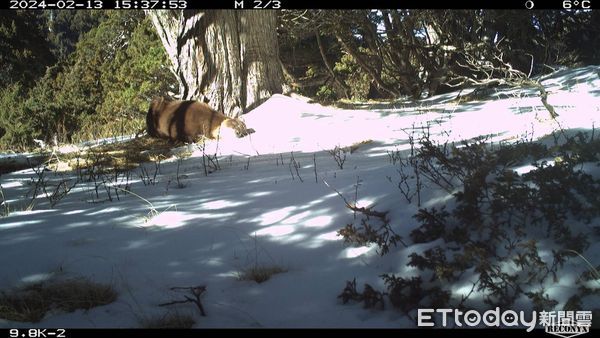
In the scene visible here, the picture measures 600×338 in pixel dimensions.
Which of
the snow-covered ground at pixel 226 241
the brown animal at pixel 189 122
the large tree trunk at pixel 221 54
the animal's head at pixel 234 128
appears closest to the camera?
the snow-covered ground at pixel 226 241

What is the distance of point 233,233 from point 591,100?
5.99m

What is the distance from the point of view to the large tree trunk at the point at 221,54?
7.52m

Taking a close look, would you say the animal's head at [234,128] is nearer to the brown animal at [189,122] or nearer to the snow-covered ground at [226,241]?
the brown animal at [189,122]

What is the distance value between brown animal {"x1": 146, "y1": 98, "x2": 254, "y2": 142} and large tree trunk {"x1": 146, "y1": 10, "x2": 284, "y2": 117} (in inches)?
21.5

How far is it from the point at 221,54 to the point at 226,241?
5.40m

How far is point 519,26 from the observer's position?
10.6 metres

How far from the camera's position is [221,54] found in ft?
25.1

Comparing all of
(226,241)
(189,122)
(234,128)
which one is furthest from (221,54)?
(226,241)

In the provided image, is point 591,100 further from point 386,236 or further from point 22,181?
point 22,181

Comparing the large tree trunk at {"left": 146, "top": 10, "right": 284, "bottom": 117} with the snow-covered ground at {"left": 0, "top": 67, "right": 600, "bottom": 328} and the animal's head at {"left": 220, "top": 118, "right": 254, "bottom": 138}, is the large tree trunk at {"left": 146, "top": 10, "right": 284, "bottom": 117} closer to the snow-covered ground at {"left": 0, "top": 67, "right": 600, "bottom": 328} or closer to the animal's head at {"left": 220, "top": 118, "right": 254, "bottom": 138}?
the animal's head at {"left": 220, "top": 118, "right": 254, "bottom": 138}

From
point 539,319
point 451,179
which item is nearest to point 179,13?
point 451,179

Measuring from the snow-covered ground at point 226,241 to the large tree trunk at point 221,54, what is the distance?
3063 millimetres

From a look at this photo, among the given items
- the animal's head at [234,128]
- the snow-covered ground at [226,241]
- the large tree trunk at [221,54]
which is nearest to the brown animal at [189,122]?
the animal's head at [234,128]

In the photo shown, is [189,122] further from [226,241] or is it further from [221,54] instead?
[226,241]
